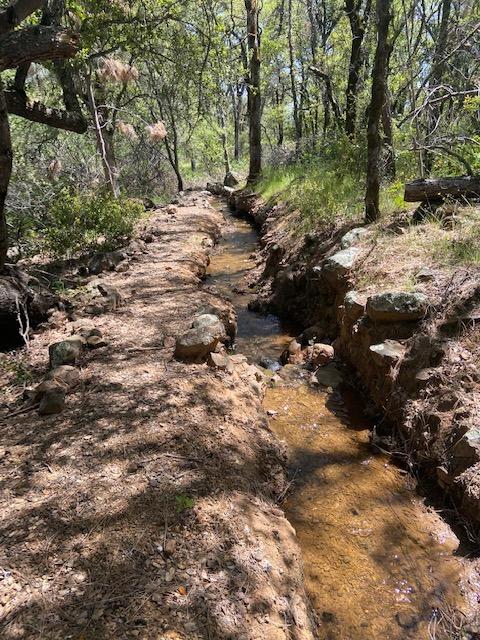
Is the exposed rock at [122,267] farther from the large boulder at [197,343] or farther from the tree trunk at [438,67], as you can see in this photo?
the tree trunk at [438,67]

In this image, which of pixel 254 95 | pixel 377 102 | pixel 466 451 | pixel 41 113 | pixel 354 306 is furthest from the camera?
pixel 254 95

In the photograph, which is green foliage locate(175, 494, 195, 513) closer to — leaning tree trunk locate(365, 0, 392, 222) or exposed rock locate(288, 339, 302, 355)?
exposed rock locate(288, 339, 302, 355)

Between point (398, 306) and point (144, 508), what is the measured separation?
2.86 m

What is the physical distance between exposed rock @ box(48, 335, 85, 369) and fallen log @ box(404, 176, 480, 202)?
14.1 ft

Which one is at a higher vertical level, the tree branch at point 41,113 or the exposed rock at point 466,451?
the tree branch at point 41,113

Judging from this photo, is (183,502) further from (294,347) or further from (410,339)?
(294,347)

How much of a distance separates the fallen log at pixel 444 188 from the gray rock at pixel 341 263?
98cm

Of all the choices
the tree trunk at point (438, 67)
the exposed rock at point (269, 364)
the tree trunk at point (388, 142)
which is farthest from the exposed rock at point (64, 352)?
the tree trunk at point (438, 67)

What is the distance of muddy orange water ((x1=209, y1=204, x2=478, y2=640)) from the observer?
96.7 inches

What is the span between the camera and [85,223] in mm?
7605

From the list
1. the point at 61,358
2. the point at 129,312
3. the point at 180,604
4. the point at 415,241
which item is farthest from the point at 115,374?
the point at 415,241

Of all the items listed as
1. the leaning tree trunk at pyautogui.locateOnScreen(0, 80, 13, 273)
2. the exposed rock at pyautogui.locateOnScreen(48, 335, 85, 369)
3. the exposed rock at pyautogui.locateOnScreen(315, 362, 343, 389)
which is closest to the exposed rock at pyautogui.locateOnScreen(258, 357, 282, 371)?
the exposed rock at pyautogui.locateOnScreen(315, 362, 343, 389)

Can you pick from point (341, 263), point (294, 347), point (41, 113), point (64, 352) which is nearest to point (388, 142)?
point (341, 263)

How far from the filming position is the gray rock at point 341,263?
17.4 ft
